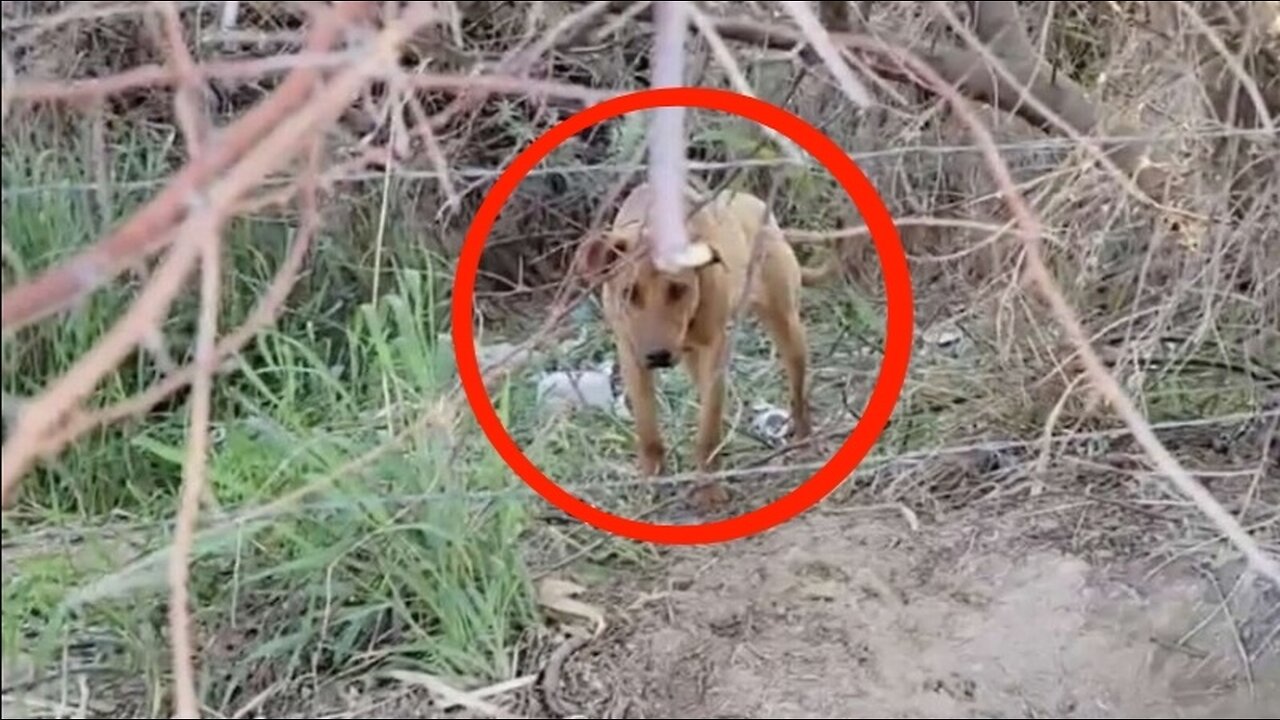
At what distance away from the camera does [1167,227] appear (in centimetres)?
212

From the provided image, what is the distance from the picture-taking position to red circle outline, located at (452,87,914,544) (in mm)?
2078

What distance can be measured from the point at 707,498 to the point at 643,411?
0.65ft

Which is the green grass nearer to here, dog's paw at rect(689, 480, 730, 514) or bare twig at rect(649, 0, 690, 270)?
dog's paw at rect(689, 480, 730, 514)

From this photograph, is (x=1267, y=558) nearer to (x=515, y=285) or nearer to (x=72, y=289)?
(x=515, y=285)

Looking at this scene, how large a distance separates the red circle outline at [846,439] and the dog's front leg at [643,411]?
0.15 m

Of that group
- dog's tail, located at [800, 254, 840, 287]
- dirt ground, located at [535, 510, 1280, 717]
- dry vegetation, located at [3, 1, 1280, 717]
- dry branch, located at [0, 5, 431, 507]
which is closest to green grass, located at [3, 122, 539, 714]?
dry vegetation, located at [3, 1, 1280, 717]

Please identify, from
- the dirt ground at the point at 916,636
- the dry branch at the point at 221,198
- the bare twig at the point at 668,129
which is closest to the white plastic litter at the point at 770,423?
the dirt ground at the point at 916,636

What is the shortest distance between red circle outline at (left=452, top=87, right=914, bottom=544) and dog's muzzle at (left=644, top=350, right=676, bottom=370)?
221 mm

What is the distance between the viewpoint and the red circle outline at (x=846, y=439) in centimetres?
208

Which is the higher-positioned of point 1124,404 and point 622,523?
point 1124,404

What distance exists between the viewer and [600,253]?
218 centimetres

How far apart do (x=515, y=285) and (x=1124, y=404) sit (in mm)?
985

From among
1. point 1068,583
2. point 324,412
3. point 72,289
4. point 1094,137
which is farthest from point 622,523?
point 72,289

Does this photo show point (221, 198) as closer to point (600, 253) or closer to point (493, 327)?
point (600, 253)
